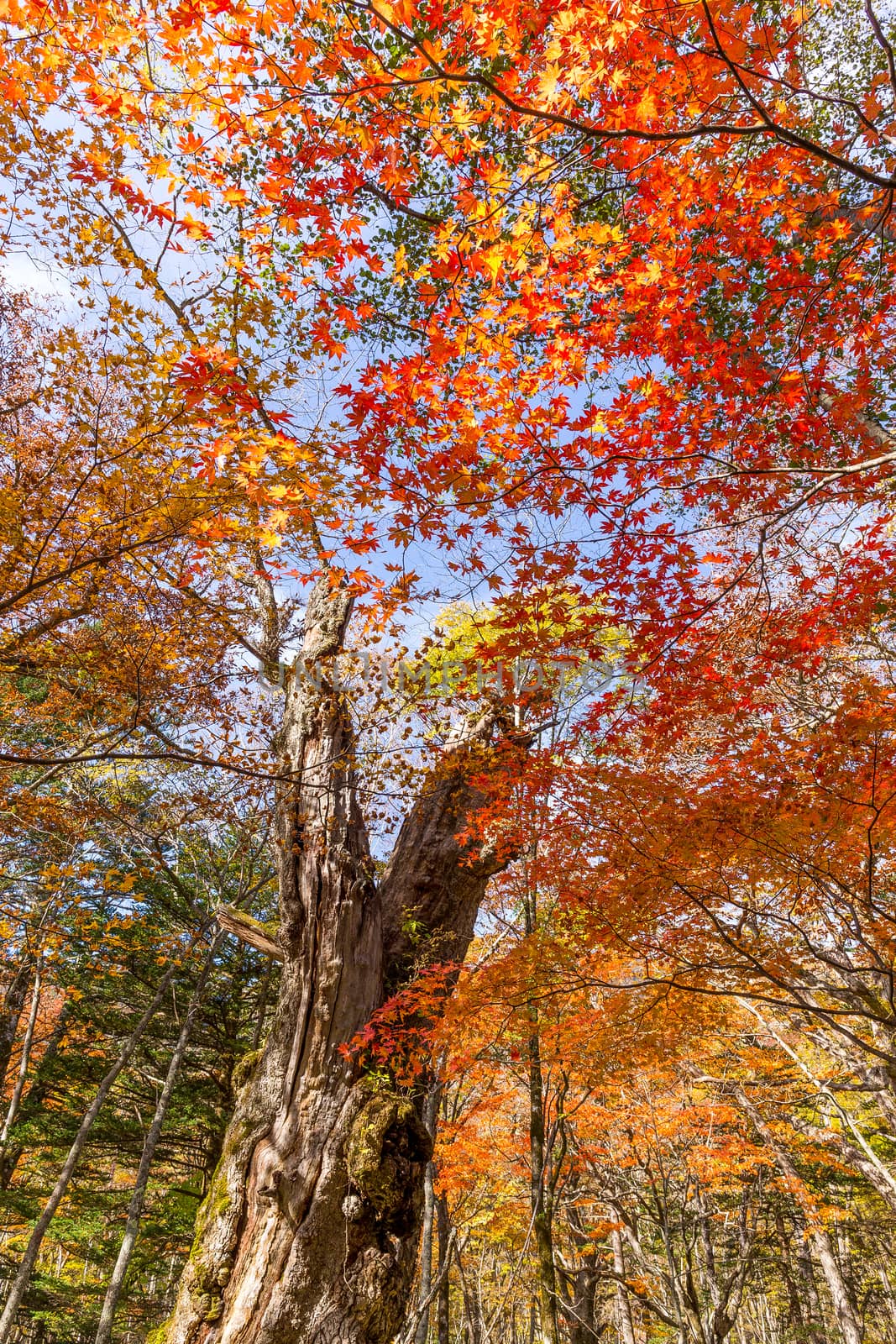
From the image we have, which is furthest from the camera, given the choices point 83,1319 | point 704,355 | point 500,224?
point 83,1319

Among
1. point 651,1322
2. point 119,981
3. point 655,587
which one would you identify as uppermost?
point 655,587

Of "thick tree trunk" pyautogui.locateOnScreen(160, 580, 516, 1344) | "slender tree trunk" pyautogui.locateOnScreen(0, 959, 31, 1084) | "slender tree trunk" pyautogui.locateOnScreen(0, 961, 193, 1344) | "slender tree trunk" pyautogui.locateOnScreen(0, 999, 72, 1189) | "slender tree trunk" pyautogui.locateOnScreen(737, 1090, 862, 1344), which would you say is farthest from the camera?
"slender tree trunk" pyautogui.locateOnScreen(0, 959, 31, 1084)

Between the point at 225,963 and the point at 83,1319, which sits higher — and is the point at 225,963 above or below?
above

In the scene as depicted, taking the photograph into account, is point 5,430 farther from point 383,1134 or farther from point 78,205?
point 383,1134

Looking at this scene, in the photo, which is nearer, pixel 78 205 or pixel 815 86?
pixel 78 205

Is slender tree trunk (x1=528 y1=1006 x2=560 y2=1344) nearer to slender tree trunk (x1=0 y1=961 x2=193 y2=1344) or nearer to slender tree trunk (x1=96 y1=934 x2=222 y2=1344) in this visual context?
slender tree trunk (x1=96 y1=934 x2=222 y2=1344)

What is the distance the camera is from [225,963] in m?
12.4

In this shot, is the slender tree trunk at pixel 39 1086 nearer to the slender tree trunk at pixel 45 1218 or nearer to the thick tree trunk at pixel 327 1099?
the slender tree trunk at pixel 45 1218

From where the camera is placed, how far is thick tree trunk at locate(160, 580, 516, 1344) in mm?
4297

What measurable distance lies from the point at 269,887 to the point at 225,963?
5.48 ft

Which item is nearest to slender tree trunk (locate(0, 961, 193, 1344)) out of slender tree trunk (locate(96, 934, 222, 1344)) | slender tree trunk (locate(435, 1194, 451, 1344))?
slender tree trunk (locate(96, 934, 222, 1344))

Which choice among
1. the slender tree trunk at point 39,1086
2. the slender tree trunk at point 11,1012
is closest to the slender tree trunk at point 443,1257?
the slender tree trunk at point 39,1086

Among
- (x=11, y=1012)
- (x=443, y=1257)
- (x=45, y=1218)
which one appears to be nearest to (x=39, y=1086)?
(x=11, y=1012)

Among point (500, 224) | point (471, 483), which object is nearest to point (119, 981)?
point (471, 483)
